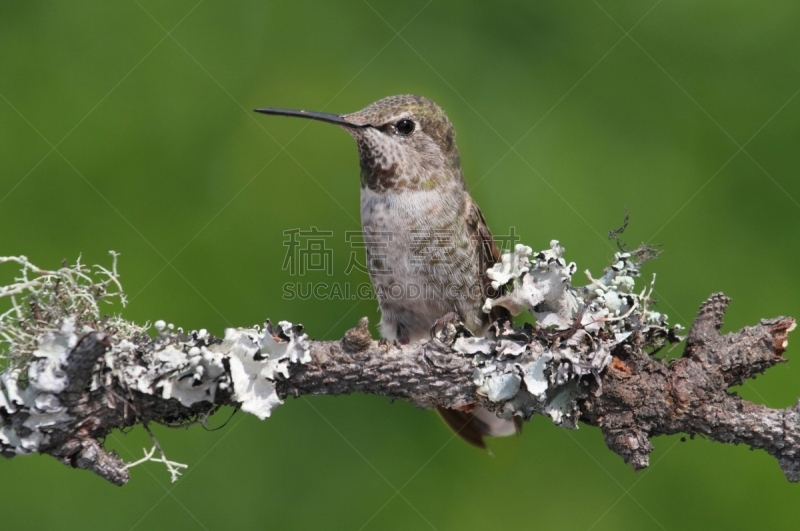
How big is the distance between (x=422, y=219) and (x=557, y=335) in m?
1.39

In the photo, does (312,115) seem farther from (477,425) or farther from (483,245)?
(477,425)

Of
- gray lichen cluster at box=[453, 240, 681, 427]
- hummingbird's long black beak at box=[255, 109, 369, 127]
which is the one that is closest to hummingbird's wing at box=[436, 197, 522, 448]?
hummingbird's long black beak at box=[255, 109, 369, 127]

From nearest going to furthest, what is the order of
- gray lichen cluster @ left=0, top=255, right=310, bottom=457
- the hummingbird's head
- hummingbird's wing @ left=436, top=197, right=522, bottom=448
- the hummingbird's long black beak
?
gray lichen cluster @ left=0, top=255, right=310, bottom=457
the hummingbird's long black beak
the hummingbird's head
hummingbird's wing @ left=436, top=197, right=522, bottom=448

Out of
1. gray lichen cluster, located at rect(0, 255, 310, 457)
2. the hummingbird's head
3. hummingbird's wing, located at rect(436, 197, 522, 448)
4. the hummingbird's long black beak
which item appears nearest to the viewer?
gray lichen cluster, located at rect(0, 255, 310, 457)

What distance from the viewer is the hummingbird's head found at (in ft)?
13.3

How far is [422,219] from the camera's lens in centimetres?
421

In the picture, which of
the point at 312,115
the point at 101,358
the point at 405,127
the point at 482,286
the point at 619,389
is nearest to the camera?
the point at 101,358

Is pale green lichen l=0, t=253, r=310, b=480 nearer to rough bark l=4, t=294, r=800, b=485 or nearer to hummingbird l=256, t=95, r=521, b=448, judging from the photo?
rough bark l=4, t=294, r=800, b=485

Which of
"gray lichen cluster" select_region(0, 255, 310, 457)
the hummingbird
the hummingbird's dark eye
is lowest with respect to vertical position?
"gray lichen cluster" select_region(0, 255, 310, 457)

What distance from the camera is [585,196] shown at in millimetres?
4590

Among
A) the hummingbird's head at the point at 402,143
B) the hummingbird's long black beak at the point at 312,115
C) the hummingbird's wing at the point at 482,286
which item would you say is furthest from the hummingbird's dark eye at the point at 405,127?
the hummingbird's wing at the point at 482,286

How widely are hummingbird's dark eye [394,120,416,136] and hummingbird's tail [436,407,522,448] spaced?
1.58 metres

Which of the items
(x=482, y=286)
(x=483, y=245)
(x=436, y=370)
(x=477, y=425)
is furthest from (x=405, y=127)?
(x=477, y=425)

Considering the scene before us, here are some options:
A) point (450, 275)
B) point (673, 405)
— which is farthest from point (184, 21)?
point (673, 405)
